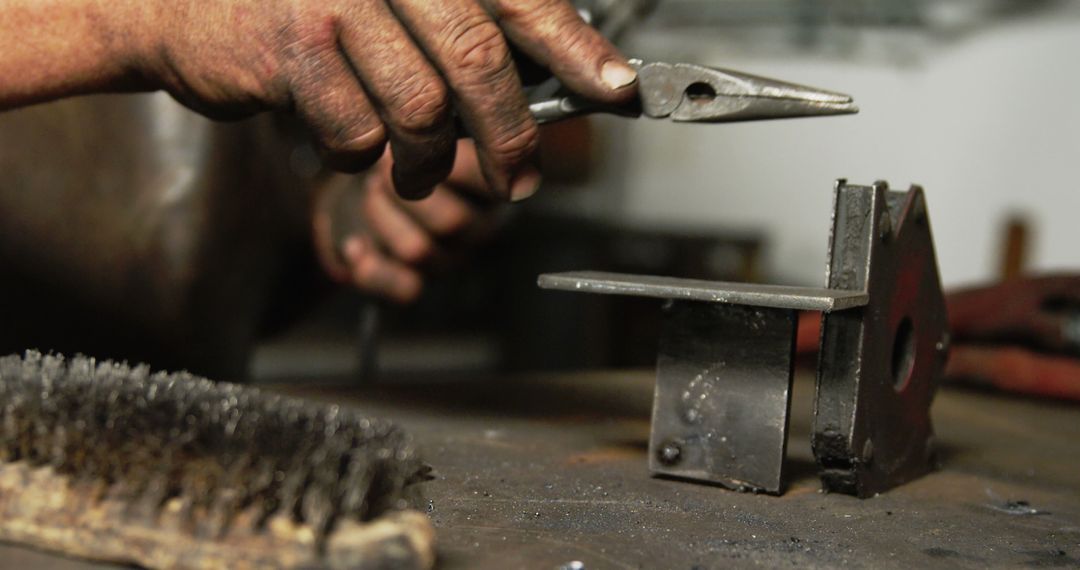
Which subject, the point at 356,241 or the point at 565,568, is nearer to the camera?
the point at 565,568

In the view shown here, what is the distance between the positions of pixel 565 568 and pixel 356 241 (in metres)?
1.44

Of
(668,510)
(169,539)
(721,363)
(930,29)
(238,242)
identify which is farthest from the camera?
(930,29)

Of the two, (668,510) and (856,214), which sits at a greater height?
(856,214)

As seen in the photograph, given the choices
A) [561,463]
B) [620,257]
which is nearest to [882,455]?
[561,463]

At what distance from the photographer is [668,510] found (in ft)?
3.06

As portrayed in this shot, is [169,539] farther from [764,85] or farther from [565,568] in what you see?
[764,85]

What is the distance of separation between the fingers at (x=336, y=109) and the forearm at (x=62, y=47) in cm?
19

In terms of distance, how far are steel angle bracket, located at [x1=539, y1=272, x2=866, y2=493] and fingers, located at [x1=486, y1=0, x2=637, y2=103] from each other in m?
0.19

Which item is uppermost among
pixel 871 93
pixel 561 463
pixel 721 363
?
pixel 871 93

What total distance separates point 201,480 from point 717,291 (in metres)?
0.47

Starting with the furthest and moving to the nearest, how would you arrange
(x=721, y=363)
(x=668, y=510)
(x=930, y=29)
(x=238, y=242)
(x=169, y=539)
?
(x=930, y=29)
(x=238, y=242)
(x=721, y=363)
(x=668, y=510)
(x=169, y=539)

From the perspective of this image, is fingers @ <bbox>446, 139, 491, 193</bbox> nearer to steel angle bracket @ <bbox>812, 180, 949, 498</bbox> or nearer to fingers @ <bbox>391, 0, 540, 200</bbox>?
fingers @ <bbox>391, 0, 540, 200</bbox>

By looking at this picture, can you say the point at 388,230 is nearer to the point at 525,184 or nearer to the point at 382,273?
the point at 382,273

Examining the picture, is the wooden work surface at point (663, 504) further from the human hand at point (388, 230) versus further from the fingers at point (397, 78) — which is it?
the human hand at point (388, 230)
